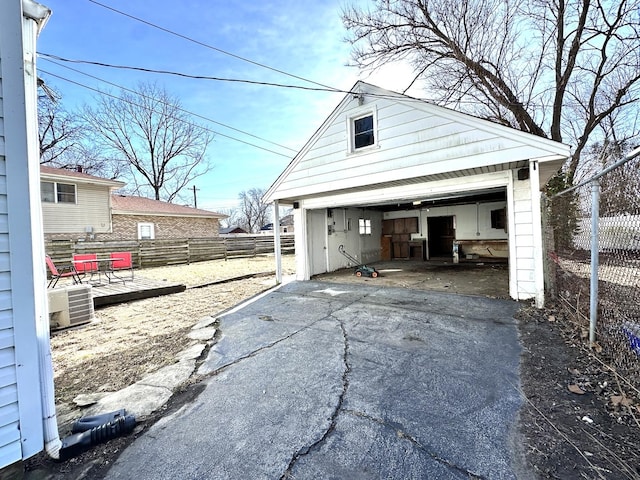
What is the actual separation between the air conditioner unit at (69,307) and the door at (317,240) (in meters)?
5.23

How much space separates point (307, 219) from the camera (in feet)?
27.9

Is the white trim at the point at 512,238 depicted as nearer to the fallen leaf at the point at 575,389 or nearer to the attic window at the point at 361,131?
the attic window at the point at 361,131

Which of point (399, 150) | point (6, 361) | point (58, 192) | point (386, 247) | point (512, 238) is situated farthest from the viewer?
point (386, 247)

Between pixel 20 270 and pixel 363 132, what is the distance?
6.30 metres

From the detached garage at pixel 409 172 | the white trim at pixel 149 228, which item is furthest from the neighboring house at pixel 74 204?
the detached garage at pixel 409 172

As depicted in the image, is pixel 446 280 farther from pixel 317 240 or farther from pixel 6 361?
pixel 6 361

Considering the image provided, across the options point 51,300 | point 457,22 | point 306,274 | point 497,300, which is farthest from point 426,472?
point 457,22

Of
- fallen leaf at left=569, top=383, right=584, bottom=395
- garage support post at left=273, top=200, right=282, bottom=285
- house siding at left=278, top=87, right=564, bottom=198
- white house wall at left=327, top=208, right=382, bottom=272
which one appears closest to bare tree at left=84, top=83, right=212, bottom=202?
white house wall at left=327, top=208, right=382, bottom=272

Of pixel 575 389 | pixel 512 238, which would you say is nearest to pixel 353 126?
pixel 512 238

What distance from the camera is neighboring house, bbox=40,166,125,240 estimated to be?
12.3m

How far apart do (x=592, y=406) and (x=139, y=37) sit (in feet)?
29.8

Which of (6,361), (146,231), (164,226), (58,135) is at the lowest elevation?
(6,361)

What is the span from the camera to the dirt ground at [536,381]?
1632 millimetres

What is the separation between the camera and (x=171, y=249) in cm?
1380
